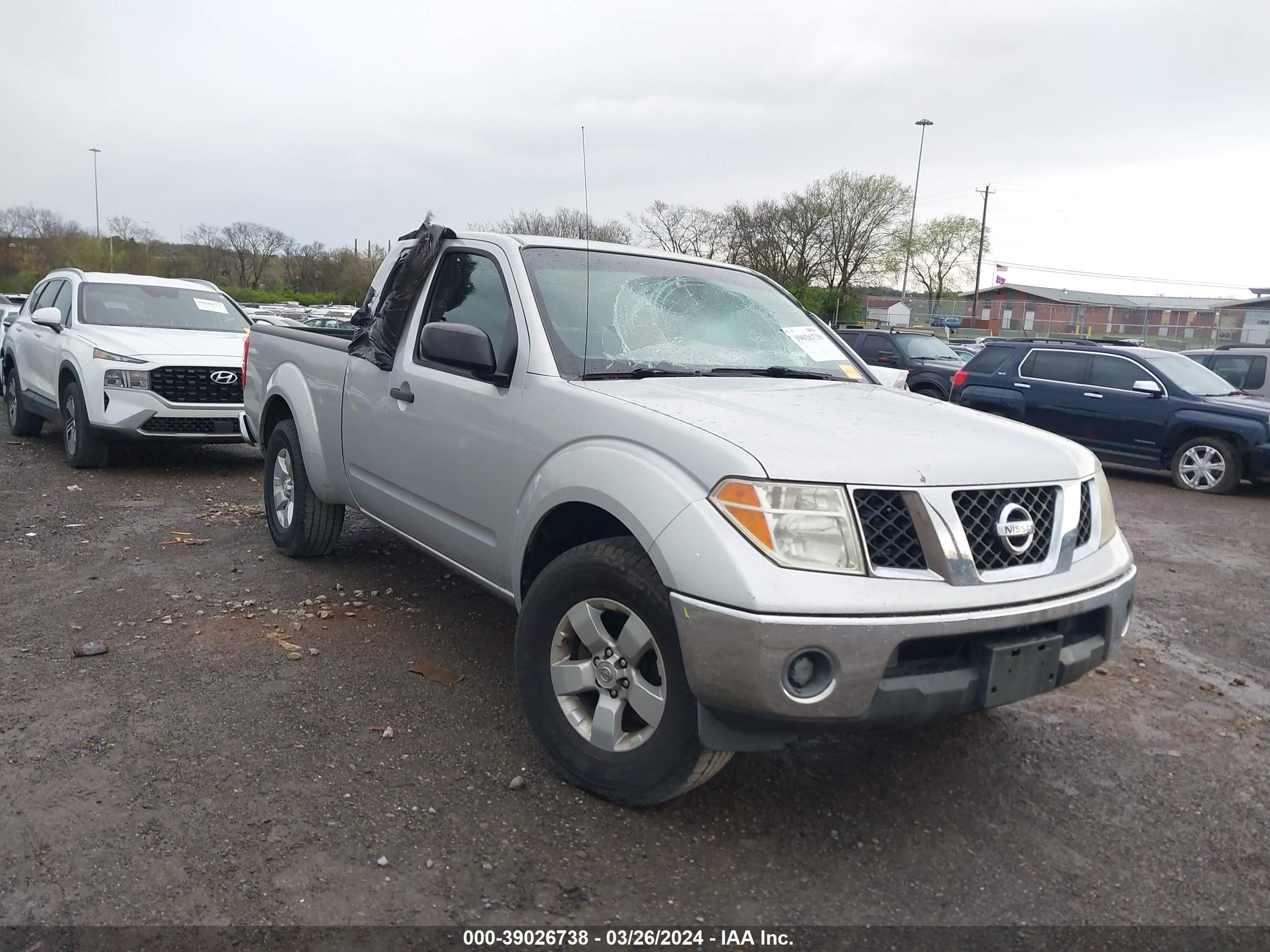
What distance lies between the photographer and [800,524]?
2600 millimetres

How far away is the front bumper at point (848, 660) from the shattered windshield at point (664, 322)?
51.1 inches

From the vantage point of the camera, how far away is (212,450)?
33.5 feet

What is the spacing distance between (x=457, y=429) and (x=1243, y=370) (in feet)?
42.7

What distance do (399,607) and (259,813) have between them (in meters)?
2.09

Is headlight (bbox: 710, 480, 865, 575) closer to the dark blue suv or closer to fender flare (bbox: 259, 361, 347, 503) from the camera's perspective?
fender flare (bbox: 259, 361, 347, 503)

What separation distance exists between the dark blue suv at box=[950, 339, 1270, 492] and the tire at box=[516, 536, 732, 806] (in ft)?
25.4

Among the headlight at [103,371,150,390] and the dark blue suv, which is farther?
the dark blue suv

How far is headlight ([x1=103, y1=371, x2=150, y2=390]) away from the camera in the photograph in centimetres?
798

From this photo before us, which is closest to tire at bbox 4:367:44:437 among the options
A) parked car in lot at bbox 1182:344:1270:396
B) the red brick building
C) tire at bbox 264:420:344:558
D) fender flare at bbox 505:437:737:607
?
tire at bbox 264:420:344:558

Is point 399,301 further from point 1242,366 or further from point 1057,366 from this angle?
point 1242,366

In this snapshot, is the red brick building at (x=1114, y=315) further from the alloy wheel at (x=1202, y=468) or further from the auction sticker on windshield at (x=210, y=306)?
the auction sticker on windshield at (x=210, y=306)

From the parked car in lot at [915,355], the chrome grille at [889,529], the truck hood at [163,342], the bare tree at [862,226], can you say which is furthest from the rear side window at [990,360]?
the bare tree at [862,226]

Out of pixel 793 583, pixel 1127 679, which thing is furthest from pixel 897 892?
pixel 1127 679

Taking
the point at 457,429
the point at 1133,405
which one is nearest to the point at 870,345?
the point at 1133,405
